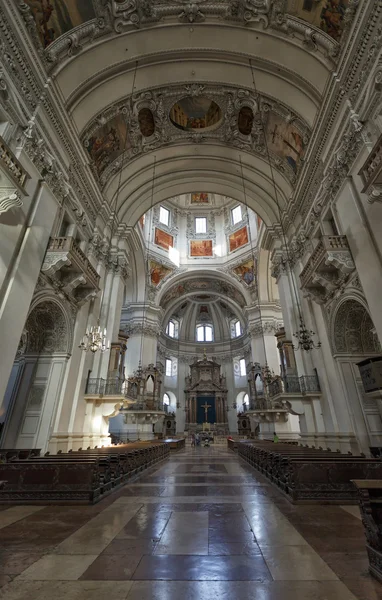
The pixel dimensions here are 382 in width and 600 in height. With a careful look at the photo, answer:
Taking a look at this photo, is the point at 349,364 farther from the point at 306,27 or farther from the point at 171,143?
the point at 171,143

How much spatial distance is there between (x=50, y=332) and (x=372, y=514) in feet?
29.2

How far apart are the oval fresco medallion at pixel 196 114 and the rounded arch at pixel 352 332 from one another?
375 inches

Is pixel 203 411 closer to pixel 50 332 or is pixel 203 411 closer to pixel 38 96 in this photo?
pixel 50 332

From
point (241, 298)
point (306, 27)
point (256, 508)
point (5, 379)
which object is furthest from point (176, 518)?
point (241, 298)

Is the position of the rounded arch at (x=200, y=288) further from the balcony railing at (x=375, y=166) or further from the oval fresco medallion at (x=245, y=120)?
the balcony railing at (x=375, y=166)

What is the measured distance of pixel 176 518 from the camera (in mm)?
3590

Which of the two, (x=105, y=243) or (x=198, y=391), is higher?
(x=105, y=243)

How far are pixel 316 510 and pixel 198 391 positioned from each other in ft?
77.1

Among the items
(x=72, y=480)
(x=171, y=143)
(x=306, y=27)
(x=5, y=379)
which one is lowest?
(x=72, y=480)

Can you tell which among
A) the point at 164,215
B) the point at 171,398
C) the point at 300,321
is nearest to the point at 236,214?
the point at 164,215

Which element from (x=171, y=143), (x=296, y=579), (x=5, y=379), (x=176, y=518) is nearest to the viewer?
(x=296, y=579)

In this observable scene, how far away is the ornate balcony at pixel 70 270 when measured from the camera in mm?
7531

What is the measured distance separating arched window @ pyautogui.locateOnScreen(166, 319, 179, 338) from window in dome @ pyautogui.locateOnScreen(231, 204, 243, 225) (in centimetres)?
1179

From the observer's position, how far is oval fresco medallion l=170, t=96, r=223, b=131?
1170 cm
